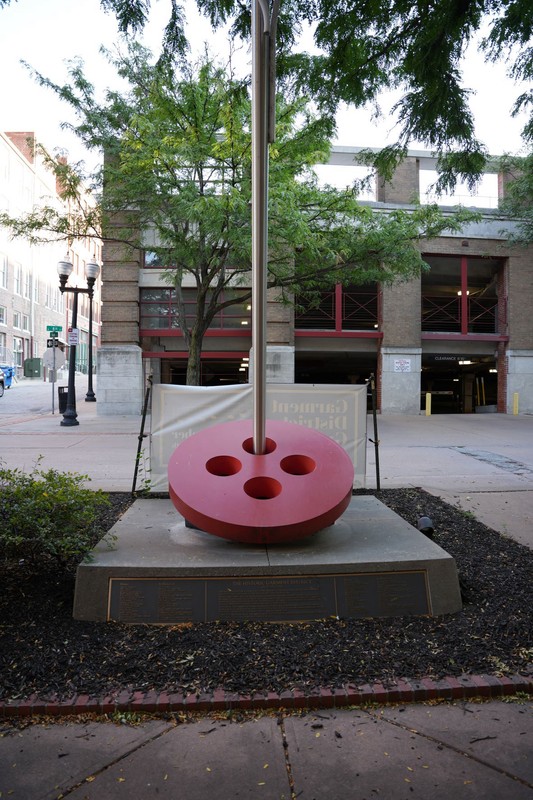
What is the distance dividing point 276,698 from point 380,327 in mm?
22763

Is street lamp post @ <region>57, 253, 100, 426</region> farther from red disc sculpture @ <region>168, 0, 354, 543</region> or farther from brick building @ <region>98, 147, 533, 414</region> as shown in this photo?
red disc sculpture @ <region>168, 0, 354, 543</region>

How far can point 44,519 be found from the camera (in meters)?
3.89

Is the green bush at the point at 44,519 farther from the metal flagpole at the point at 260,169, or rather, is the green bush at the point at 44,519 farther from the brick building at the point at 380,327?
the brick building at the point at 380,327

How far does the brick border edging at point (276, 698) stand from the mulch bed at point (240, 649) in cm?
6

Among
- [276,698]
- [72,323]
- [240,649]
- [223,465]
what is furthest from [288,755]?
[72,323]

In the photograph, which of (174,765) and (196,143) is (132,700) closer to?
(174,765)

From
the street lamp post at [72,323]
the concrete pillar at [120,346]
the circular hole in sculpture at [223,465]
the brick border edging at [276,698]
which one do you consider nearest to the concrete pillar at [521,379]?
the concrete pillar at [120,346]

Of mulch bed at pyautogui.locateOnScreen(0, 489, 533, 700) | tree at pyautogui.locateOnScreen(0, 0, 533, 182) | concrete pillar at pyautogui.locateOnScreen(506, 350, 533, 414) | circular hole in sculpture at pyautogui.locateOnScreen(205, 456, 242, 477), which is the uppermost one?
tree at pyautogui.locateOnScreen(0, 0, 533, 182)

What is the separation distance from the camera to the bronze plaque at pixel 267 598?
3570mm

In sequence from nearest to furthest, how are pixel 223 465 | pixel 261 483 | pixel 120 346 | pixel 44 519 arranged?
pixel 44 519
pixel 261 483
pixel 223 465
pixel 120 346

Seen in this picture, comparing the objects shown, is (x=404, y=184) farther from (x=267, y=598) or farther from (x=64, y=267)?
(x=267, y=598)

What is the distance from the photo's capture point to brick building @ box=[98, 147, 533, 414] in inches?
832

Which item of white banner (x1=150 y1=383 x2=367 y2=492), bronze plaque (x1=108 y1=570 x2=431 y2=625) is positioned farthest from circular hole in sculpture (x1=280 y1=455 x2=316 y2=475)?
white banner (x1=150 y1=383 x2=367 y2=492)

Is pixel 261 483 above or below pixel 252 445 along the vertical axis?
below
